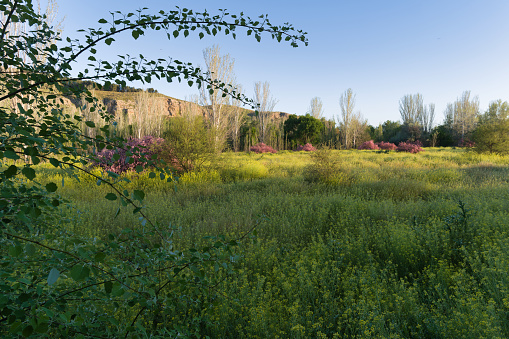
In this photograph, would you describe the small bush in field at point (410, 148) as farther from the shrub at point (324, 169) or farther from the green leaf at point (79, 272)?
the green leaf at point (79, 272)

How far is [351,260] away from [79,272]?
3.49m

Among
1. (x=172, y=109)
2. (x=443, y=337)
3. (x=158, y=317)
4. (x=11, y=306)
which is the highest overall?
(x=172, y=109)

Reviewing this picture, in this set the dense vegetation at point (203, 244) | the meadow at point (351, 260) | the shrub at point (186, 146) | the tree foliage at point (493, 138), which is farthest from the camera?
the tree foliage at point (493, 138)

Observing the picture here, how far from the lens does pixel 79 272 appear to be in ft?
2.43

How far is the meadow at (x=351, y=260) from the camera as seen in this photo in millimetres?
2273

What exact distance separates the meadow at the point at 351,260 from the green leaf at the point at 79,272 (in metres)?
0.61

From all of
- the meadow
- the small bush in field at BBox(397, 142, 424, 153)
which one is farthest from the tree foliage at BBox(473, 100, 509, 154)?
the meadow

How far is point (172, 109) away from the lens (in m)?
88.4

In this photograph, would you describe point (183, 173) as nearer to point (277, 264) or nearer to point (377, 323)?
point (277, 264)

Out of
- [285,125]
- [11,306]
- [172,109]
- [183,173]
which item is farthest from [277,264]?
[172,109]

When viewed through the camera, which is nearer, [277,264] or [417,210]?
[277,264]

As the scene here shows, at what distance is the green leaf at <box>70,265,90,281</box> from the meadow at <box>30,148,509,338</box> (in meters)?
0.61

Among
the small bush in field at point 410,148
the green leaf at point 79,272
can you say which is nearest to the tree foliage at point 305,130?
the small bush in field at point 410,148

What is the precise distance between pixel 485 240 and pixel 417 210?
1.78m
